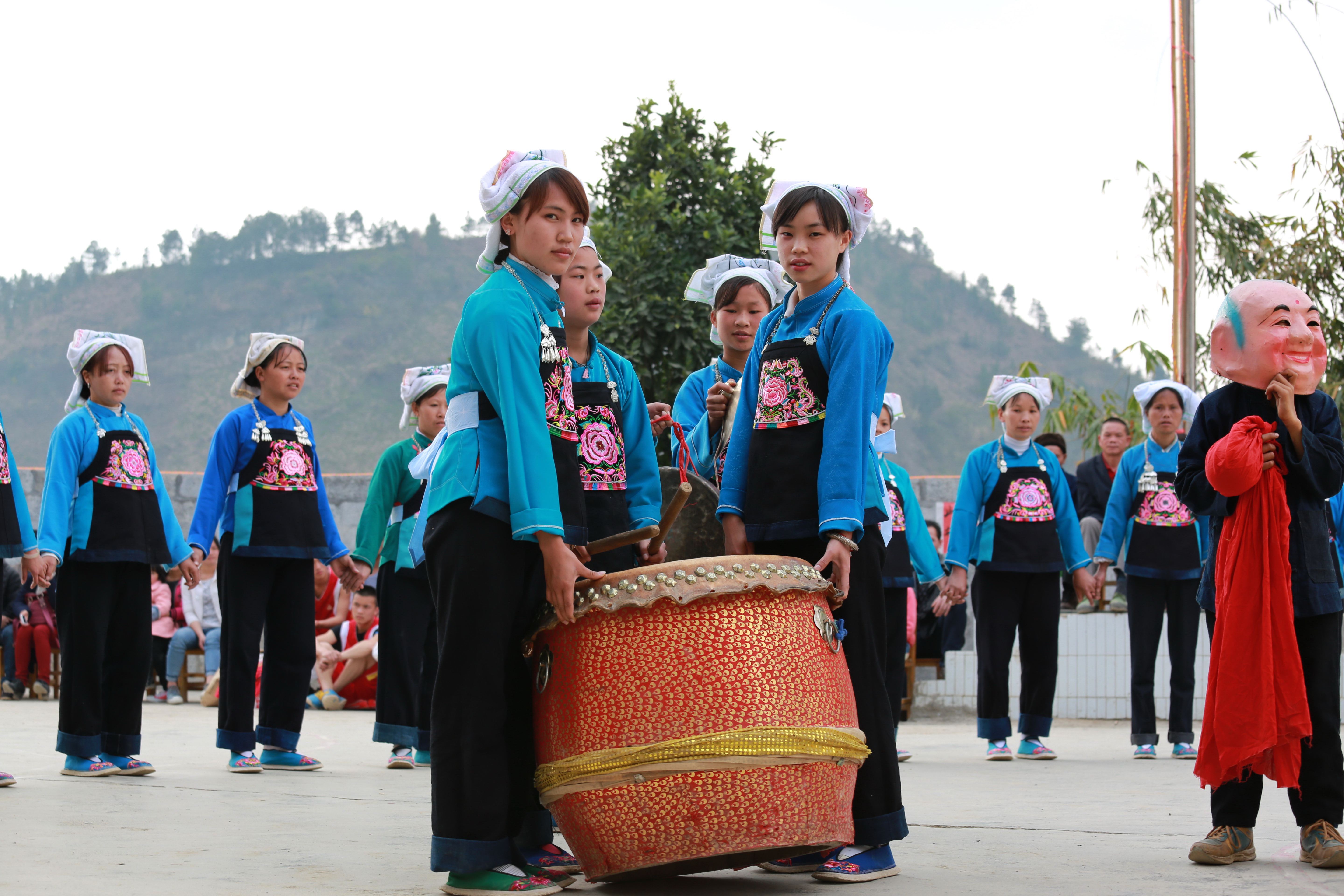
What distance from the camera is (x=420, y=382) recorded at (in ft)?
23.2

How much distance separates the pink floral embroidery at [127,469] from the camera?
620cm

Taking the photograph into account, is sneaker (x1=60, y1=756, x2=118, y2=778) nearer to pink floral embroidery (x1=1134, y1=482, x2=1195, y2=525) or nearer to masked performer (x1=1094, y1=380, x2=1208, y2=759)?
masked performer (x1=1094, y1=380, x2=1208, y2=759)

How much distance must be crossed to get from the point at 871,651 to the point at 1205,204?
1272cm

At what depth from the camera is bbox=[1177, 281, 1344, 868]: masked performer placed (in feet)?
12.5

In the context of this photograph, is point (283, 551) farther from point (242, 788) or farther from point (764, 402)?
point (764, 402)

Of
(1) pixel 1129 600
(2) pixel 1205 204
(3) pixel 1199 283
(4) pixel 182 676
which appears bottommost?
(4) pixel 182 676

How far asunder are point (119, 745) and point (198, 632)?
683 cm

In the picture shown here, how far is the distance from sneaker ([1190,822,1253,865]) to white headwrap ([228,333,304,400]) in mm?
4534

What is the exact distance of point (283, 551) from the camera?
646 centimetres

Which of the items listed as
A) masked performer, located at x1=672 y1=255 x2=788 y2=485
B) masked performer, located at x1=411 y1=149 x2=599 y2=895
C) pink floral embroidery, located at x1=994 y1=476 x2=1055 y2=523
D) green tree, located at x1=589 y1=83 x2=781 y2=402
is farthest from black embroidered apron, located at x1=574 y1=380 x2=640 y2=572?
green tree, located at x1=589 y1=83 x2=781 y2=402

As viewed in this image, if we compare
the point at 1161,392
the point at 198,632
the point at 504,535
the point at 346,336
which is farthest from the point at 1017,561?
the point at 346,336

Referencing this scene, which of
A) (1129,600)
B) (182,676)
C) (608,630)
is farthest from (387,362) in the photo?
(608,630)

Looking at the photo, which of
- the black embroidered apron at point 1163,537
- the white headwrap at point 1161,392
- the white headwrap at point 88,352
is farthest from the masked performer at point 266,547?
the white headwrap at point 1161,392

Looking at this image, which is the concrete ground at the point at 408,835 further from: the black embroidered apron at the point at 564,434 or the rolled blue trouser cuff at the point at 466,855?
the black embroidered apron at the point at 564,434
